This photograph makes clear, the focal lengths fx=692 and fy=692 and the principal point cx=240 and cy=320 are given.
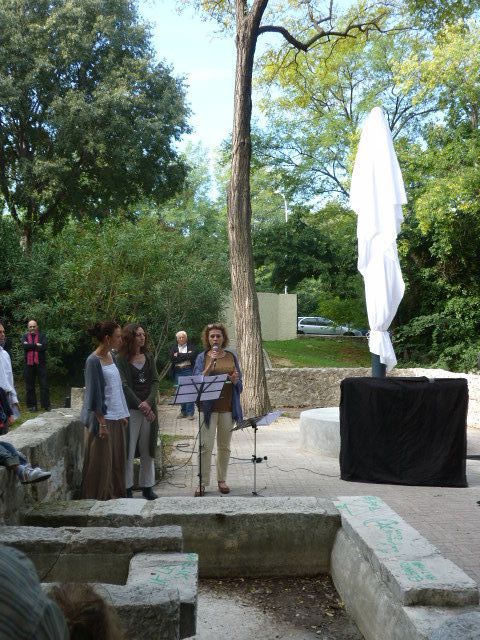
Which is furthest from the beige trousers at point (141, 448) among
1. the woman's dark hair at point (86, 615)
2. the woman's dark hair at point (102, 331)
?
the woman's dark hair at point (86, 615)

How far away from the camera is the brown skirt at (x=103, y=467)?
627cm

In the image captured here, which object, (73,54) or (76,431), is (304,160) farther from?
(76,431)

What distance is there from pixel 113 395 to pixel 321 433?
3818mm

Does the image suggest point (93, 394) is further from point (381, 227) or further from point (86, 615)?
point (86, 615)

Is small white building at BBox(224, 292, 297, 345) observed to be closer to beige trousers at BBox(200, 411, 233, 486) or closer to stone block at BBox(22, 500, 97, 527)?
beige trousers at BBox(200, 411, 233, 486)

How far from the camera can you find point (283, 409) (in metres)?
14.8

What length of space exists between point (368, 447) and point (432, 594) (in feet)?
15.2

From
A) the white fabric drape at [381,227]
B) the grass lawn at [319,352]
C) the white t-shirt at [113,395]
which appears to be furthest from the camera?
the grass lawn at [319,352]

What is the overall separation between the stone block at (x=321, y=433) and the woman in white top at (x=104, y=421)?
352cm

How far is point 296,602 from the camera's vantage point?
4445 mm

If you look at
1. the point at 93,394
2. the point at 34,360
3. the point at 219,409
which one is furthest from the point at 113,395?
the point at 34,360

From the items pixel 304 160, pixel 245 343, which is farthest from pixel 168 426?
pixel 304 160

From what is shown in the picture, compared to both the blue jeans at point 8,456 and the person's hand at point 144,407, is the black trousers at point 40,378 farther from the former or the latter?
the blue jeans at point 8,456

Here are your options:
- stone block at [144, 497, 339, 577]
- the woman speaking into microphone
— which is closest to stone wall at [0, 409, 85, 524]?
stone block at [144, 497, 339, 577]
